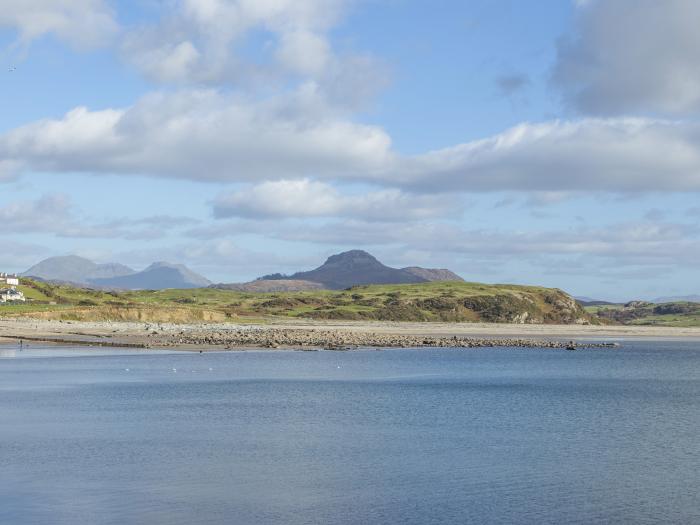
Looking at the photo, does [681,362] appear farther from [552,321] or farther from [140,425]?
[552,321]

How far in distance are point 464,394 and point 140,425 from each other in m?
26.4

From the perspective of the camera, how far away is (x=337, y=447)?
38.0 meters

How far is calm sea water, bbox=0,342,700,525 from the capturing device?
26.7 meters

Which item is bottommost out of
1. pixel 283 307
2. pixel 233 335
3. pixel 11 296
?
pixel 233 335

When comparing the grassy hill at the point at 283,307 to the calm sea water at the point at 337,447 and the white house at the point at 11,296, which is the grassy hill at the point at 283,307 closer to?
the white house at the point at 11,296

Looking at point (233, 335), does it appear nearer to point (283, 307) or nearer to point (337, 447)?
point (283, 307)

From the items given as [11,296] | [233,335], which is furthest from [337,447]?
[11,296]

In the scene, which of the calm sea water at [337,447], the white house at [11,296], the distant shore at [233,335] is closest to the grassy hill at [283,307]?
the white house at [11,296]

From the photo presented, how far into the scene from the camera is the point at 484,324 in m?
180

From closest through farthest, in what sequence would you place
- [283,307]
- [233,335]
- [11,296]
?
[233,335] → [11,296] → [283,307]

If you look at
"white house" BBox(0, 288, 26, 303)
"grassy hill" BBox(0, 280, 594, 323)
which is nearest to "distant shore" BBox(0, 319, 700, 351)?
"grassy hill" BBox(0, 280, 594, 323)

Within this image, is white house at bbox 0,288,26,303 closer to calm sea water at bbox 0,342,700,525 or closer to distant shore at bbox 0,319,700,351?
distant shore at bbox 0,319,700,351

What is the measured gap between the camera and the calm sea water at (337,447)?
87.5ft

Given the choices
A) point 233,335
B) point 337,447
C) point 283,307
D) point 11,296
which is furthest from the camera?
point 283,307
